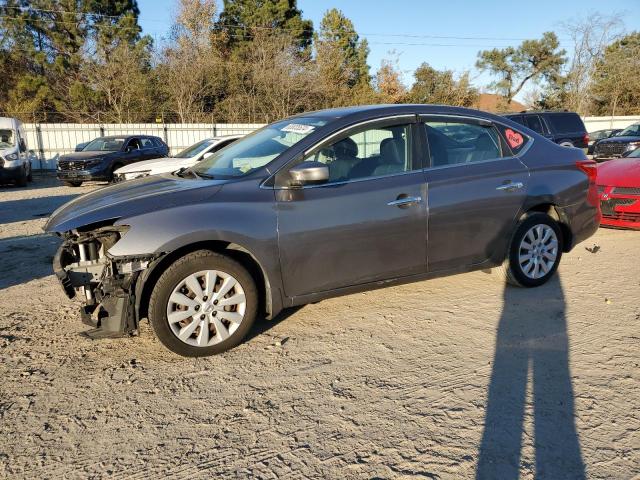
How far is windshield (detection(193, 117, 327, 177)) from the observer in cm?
395

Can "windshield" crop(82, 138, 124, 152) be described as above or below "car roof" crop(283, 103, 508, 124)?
above

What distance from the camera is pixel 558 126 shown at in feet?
49.6

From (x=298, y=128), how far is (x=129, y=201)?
4.93ft

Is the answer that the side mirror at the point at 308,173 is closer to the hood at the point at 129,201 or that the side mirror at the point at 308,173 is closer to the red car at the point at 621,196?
the hood at the point at 129,201

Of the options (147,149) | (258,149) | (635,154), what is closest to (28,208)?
(147,149)

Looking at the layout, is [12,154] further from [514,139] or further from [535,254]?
[535,254]

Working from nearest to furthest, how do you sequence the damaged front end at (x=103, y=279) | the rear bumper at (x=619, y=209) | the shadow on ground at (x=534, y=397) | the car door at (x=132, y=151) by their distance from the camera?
the shadow on ground at (x=534, y=397) → the damaged front end at (x=103, y=279) → the rear bumper at (x=619, y=209) → the car door at (x=132, y=151)

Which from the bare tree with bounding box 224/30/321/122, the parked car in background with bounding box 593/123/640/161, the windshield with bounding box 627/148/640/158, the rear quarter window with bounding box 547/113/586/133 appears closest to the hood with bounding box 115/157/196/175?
the windshield with bounding box 627/148/640/158

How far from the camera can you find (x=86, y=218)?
341 centimetres

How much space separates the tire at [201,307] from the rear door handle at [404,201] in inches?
51.0

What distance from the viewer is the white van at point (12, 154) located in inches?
584

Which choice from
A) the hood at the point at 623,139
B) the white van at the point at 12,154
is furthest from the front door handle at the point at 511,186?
the hood at the point at 623,139

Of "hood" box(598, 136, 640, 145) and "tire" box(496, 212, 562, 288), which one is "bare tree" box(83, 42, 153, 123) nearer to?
"hood" box(598, 136, 640, 145)

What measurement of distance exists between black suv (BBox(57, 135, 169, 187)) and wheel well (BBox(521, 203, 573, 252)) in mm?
13300
